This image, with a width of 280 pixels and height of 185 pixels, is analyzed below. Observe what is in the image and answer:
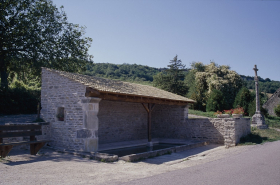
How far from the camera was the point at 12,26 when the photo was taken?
15.0 metres

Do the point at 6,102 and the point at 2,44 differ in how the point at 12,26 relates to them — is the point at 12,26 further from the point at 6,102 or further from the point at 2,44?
the point at 6,102

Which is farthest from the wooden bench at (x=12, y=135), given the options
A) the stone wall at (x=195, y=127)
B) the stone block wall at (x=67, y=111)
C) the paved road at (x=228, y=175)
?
the stone wall at (x=195, y=127)

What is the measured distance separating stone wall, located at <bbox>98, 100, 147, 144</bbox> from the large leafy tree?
645cm

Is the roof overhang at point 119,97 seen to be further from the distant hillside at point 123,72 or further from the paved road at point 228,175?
the distant hillside at point 123,72

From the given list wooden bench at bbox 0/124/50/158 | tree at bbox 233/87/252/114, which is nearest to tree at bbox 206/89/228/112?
tree at bbox 233/87/252/114

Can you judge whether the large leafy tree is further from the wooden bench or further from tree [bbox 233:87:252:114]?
tree [bbox 233:87:252:114]

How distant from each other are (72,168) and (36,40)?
1178 cm

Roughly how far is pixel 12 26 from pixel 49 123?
8.69 meters

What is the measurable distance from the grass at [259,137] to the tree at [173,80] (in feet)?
51.9

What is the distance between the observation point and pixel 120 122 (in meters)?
12.8

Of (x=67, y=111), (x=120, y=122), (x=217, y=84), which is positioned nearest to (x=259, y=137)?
(x=120, y=122)

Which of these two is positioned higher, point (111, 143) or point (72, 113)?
point (72, 113)

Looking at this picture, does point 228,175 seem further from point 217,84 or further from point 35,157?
point 217,84

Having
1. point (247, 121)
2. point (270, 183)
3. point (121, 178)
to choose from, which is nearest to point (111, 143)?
point (121, 178)
